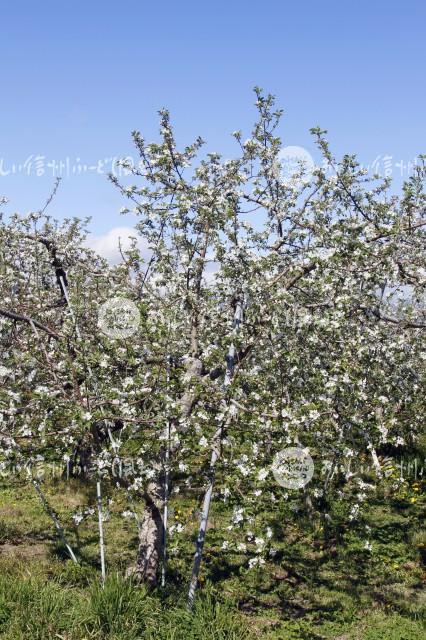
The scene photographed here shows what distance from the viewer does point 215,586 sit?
10.7 metres

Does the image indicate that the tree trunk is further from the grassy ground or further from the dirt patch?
the dirt patch

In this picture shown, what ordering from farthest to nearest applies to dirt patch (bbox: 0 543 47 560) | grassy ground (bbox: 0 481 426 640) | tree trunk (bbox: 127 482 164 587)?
dirt patch (bbox: 0 543 47 560)
tree trunk (bbox: 127 482 164 587)
grassy ground (bbox: 0 481 426 640)

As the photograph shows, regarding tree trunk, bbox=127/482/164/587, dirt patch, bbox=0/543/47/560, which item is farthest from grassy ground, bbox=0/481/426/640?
tree trunk, bbox=127/482/164/587

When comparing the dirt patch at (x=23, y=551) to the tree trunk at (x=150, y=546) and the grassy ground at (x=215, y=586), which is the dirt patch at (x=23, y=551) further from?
the tree trunk at (x=150, y=546)

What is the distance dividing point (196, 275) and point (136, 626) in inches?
226

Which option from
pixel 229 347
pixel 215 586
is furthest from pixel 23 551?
pixel 229 347

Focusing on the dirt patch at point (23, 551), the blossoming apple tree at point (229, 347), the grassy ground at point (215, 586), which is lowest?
the dirt patch at point (23, 551)

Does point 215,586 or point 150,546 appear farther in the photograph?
point 215,586

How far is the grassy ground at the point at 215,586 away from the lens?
26.2ft

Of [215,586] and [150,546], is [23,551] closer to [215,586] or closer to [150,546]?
[150,546]

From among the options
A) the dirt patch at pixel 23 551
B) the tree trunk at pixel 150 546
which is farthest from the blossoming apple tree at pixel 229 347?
the dirt patch at pixel 23 551

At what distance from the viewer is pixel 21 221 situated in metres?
14.9

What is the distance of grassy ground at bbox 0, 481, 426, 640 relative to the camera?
26.2ft

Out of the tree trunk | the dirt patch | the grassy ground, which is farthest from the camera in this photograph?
the dirt patch
